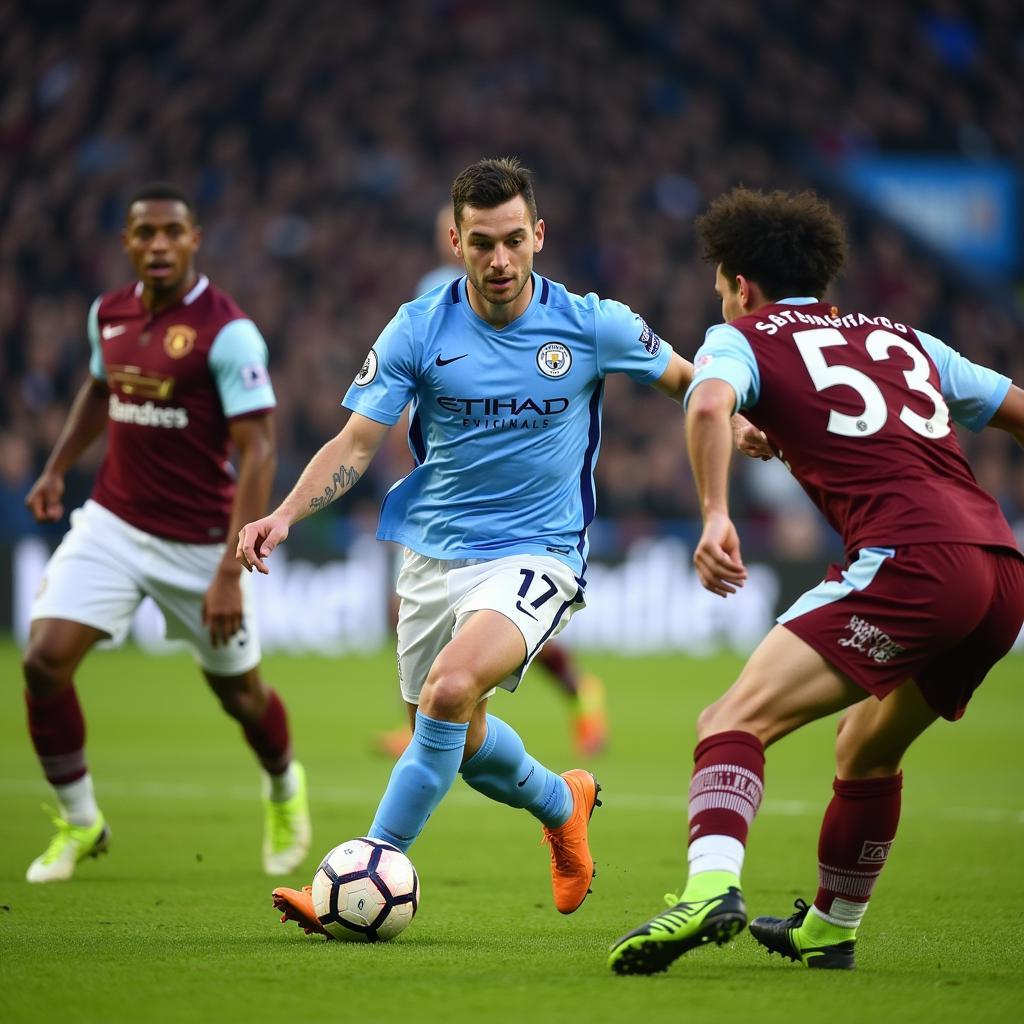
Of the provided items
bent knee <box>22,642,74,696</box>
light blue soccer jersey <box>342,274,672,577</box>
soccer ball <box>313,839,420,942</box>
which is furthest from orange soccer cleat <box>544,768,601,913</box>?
bent knee <box>22,642,74,696</box>

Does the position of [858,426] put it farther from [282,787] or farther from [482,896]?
[282,787]

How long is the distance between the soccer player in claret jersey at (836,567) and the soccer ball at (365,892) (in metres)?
0.76

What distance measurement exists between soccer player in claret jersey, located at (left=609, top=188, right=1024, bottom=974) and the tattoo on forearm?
131 centimetres

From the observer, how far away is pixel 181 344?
6812 mm

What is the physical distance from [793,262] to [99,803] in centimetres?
548

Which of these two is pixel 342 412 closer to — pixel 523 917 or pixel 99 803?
pixel 99 803

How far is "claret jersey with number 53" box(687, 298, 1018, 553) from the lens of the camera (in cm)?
441

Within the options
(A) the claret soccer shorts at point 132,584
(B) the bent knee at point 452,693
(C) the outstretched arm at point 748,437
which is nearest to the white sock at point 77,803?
(A) the claret soccer shorts at point 132,584

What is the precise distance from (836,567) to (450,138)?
2073 centimetres

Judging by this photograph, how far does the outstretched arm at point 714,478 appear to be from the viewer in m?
4.13

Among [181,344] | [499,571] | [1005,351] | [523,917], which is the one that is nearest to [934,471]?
[499,571]

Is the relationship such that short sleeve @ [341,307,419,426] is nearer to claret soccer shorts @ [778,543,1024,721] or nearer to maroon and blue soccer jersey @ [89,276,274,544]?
maroon and blue soccer jersey @ [89,276,274,544]

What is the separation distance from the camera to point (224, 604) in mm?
6582

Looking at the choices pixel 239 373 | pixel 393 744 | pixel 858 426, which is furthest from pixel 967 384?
pixel 393 744
